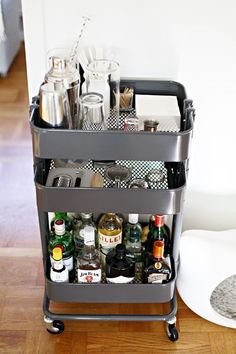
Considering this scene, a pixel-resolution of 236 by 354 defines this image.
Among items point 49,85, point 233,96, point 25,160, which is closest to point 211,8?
point 233,96

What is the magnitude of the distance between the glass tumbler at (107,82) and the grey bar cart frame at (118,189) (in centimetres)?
8

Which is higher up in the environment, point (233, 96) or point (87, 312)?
point (233, 96)

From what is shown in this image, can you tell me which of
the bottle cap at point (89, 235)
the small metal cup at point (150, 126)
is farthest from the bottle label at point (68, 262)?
the small metal cup at point (150, 126)

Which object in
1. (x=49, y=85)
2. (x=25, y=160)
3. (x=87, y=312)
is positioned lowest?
(x=87, y=312)

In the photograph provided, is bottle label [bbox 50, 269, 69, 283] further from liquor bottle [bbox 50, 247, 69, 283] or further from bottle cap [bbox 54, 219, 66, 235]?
bottle cap [bbox 54, 219, 66, 235]

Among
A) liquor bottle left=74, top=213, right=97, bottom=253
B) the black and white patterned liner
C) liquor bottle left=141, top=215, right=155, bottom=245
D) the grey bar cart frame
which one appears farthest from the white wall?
liquor bottle left=74, top=213, right=97, bottom=253

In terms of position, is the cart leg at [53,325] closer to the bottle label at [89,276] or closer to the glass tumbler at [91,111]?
the bottle label at [89,276]

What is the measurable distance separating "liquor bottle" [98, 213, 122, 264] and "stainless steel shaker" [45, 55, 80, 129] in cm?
36

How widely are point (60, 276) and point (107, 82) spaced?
59 cm

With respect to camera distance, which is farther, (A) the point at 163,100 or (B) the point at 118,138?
(A) the point at 163,100

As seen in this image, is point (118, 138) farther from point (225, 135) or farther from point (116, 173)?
point (225, 135)

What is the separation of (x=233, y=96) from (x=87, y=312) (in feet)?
2.84

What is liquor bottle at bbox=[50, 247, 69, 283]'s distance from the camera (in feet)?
4.88

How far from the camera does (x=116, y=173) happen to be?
1476 mm
